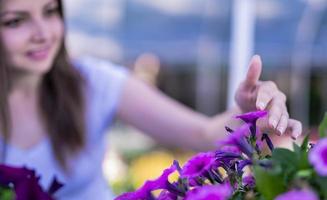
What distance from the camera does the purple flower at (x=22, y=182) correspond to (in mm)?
752

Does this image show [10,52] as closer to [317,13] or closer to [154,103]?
[154,103]

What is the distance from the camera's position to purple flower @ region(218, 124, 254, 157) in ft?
1.92

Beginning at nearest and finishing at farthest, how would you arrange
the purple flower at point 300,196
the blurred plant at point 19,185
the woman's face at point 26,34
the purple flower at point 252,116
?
1. the purple flower at point 300,196
2. the purple flower at point 252,116
3. the blurred plant at point 19,185
4. the woman's face at point 26,34

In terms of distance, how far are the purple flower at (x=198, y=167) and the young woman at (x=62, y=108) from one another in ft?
2.67

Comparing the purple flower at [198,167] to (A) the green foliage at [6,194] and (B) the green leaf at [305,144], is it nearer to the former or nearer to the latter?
(B) the green leaf at [305,144]

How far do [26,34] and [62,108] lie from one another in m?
0.25

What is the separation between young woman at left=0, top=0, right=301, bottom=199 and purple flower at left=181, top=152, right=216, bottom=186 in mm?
815

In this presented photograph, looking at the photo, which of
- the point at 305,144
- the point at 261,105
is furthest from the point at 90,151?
the point at 305,144

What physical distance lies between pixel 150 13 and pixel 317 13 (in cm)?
188

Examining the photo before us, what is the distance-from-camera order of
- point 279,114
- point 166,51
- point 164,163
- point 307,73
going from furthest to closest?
1. point 307,73
2. point 166,51
3. point 164,163
4. point 279,114

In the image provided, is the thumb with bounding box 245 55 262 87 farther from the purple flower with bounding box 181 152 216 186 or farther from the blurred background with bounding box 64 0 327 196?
the blurred background with bounding box 64 0 327 196

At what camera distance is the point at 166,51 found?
7.37 meters

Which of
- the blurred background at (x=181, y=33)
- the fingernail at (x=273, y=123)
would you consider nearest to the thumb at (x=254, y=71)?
the fingernail at (x=273, y=123)

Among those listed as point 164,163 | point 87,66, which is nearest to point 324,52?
point 164,163
